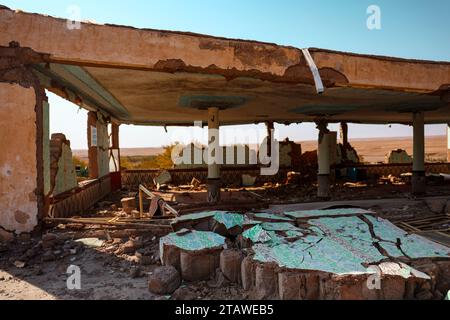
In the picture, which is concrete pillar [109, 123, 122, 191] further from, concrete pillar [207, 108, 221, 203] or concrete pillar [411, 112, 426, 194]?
concrete pillar [411, 112, 426, 194]

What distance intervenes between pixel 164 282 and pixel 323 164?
36.9 ft

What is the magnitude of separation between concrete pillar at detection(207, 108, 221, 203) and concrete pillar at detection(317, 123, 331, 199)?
439 cm

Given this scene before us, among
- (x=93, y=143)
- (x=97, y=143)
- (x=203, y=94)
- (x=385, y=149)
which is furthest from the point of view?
(x=385, y=149)

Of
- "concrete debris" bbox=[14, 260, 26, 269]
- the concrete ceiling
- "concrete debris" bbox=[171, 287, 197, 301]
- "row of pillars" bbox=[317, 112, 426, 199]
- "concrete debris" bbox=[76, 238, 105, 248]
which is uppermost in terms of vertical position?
the concrete ceiling

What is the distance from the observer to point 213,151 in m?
12.0

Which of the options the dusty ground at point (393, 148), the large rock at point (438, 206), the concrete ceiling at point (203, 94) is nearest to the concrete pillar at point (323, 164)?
the concrete ceiling at point (203, 94)

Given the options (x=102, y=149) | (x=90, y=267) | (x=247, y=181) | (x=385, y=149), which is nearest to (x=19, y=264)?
(x=90, y=267)

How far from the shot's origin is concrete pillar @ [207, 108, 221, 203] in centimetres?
1195

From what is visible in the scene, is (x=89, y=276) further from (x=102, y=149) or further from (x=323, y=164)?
(x=323, y=164)

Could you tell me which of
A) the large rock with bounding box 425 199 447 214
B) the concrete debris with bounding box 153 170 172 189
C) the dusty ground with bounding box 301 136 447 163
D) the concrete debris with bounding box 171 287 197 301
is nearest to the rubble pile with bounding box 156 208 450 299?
the concrete debris with bounding box 171 287 197 301

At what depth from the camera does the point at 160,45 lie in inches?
270

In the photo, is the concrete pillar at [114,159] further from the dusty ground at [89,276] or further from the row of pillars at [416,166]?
the dusty ground at [89,276]

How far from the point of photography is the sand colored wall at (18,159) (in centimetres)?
593
